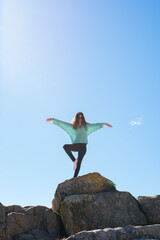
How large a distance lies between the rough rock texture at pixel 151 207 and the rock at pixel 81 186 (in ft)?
5.03

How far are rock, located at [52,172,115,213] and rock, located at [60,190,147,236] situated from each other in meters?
0.43

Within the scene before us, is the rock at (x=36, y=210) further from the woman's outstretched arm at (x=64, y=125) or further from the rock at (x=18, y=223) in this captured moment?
the woman's outstretched arm at (x=64, y=125)

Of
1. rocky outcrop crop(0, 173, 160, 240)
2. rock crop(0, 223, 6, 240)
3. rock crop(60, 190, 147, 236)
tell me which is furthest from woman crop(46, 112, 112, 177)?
rock crop(0, 223, 6, 240)

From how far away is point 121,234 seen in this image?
25.1 feet

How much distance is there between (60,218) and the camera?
38.6 feet

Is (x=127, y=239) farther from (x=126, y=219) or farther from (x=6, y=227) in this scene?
(x=6, y=227)

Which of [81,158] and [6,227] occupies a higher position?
[81,158]

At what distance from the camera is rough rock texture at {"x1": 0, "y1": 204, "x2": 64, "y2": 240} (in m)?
10.5

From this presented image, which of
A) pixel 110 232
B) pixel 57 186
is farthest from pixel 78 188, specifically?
pixel 110 232

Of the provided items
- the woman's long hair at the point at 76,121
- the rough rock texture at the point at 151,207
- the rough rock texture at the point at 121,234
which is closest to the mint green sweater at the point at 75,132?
the woman's long hair at the point at 76,121

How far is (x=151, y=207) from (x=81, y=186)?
332cm

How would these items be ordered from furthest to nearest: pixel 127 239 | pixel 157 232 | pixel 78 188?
1. pixel 78 188
2. pixel 157 232
3. pixel 127 239

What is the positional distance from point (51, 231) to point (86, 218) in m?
1.69

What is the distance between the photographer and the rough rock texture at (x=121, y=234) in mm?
7273
